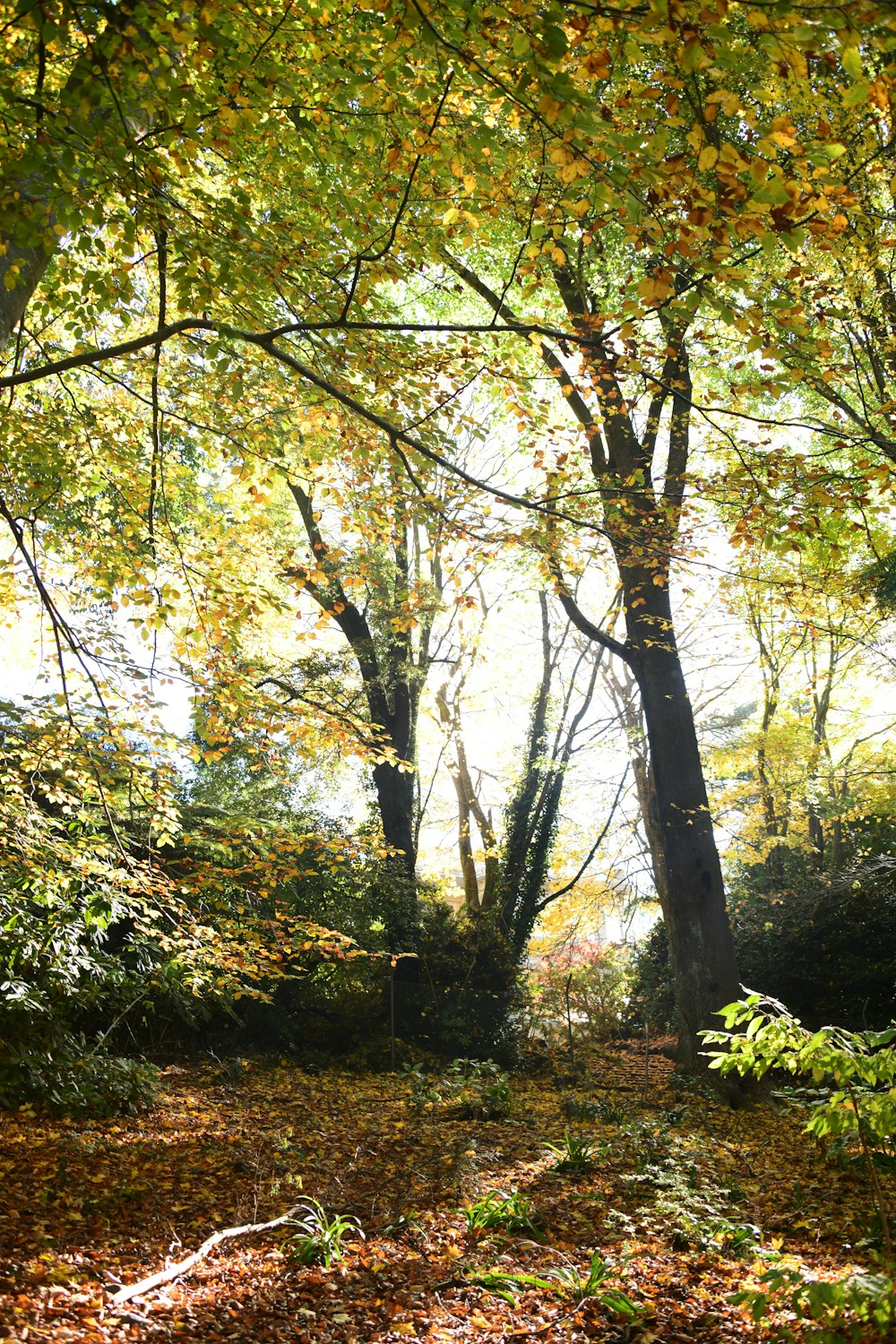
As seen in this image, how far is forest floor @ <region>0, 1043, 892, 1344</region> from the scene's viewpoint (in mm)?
3129

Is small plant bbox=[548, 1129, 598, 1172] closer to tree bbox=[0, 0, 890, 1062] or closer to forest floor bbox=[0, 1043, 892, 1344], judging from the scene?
forest floor bbox=[0, 1043, 892, 1344]

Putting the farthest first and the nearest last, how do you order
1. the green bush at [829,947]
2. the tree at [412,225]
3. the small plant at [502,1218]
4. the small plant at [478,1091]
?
the green bush at [829,947] < the small plant at [478,1091] < the small plant at [502,1218] < the tree at [412,225]

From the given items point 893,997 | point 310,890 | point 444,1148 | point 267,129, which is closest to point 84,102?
point 267,129

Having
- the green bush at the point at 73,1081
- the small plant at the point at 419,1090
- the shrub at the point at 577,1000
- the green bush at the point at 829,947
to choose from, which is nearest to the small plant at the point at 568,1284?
the green bush at the point at 73,1081

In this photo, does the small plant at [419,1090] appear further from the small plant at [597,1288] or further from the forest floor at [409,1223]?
the small plant at [597,1288]

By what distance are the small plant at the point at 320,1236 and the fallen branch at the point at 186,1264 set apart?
9cm

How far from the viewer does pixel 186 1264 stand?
133 inches

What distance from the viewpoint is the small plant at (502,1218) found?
419 cm

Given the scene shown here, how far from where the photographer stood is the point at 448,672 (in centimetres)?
1552

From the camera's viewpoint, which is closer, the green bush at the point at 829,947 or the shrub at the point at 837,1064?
the shrub at the point at 837,1064

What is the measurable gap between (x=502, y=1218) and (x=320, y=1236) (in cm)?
97

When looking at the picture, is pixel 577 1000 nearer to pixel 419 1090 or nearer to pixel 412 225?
pixel 419 1090

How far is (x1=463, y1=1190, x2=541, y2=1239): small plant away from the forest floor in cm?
3

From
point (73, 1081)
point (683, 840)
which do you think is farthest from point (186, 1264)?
point (683, 840)
